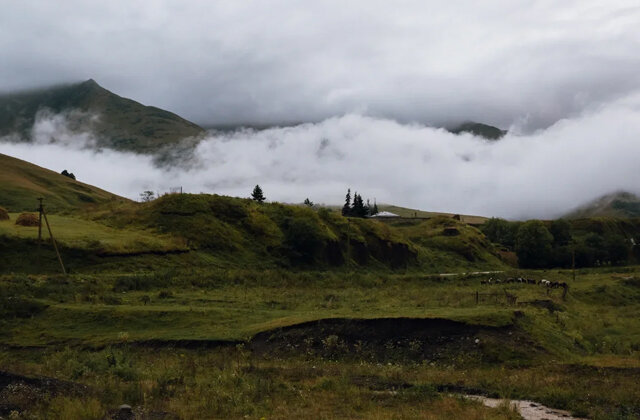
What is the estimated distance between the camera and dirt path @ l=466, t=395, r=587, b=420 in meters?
16.2

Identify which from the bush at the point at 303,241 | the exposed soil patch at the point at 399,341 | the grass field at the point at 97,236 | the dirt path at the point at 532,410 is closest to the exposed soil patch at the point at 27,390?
the exposed soil patch at the point at 399,341

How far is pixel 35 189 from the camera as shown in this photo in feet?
427

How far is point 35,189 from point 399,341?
420 ft

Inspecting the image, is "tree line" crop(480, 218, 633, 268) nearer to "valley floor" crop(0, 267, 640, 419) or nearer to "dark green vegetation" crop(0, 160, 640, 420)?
→ "dark green vegetation" crop(0, 160, 640, 420)

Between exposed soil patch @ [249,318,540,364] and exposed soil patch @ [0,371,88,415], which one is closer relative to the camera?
exposed soil patch @ [0,371,88,415]

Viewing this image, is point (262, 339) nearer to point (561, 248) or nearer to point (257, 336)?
point (257, 336)

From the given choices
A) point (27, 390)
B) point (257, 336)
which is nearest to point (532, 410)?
point (27, 390)

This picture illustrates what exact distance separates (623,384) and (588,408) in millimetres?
→ 3495

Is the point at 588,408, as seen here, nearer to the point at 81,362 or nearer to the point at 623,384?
the point at 623,384

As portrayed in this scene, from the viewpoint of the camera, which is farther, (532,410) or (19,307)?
(19,307)

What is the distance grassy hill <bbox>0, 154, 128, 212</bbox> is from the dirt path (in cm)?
11239

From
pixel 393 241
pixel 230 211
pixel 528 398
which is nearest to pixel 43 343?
pixel 528 398

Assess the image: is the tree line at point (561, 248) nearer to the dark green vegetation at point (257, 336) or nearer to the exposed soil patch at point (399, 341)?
the dark green vegetation at point (257, 336)

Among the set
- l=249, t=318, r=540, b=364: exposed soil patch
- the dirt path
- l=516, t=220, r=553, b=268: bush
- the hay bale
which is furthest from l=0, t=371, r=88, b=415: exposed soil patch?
l=516, t=220, r=553, b=268: bush
